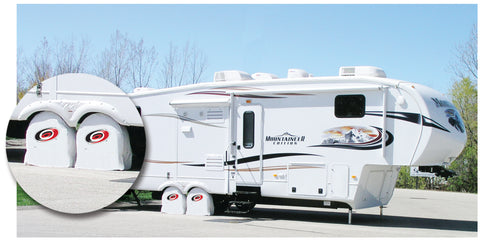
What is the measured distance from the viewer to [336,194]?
1015 cm

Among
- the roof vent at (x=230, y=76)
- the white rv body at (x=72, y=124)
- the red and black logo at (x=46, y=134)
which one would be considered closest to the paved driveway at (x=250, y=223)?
the white rv body at (x=72, y=124)

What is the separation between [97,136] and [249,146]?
295cm

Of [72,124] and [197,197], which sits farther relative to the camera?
[197,197]

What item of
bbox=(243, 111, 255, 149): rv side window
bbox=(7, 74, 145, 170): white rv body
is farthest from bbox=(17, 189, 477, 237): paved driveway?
bbox=(243, 111, 255, 149): rv side window

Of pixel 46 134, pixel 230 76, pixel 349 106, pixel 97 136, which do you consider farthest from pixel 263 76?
pixel 46 134

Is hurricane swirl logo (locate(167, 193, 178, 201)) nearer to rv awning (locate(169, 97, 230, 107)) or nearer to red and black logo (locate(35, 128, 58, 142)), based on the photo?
rv awning (locate(169, 97, 230, 107))

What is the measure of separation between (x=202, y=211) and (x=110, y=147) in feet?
7.48

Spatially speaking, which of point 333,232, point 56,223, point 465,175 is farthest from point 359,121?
point 465,175

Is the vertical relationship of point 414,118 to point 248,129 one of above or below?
above

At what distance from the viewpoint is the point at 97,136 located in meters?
10.7

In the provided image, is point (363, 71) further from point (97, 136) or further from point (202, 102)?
point (97, 136)

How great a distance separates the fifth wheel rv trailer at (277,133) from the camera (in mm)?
9805

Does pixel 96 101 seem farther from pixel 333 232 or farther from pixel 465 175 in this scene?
pixel 465 175

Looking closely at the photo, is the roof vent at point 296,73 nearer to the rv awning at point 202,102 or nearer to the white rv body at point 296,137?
the white rv body at point 296,137
